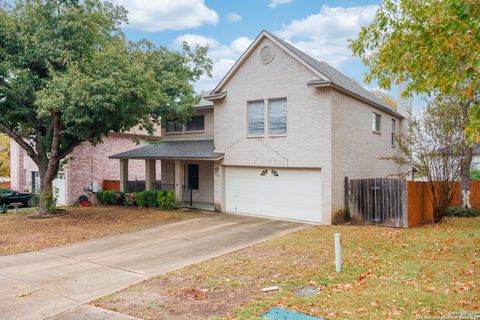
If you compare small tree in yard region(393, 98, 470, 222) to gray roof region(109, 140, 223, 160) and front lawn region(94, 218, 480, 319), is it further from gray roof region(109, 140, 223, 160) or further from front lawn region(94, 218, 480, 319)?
gray roof region(109, 140, 223, 160)

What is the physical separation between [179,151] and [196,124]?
9.02ft

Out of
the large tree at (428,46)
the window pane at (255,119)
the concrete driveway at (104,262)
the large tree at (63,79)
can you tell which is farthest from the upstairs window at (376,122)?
the large tree at (63,79)

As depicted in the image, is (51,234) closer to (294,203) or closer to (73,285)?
(73,285)

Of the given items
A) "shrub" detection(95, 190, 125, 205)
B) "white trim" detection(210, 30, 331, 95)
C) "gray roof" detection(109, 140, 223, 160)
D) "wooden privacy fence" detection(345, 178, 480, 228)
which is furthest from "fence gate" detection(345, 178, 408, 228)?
"shrub" detection(95, 190, 125, 205)

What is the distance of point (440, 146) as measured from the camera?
14.9 m

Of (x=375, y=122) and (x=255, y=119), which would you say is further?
(x=375, y=122)

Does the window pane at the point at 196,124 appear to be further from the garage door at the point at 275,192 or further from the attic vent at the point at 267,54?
the attic vent at the point at 267,54

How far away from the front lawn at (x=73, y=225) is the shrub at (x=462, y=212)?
12398mm

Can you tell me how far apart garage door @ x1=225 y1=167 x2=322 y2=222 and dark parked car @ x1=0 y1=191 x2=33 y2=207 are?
14.3 m

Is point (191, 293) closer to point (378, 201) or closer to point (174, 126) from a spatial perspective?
point (378, 201)

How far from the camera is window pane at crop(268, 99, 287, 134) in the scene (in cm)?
1630

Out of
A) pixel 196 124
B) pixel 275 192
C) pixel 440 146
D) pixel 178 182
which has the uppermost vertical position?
pixel 196 124

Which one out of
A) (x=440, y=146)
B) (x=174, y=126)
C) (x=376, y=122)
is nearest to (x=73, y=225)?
(x=174, y=126)

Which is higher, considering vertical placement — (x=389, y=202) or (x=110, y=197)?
(x=389, y=202)
